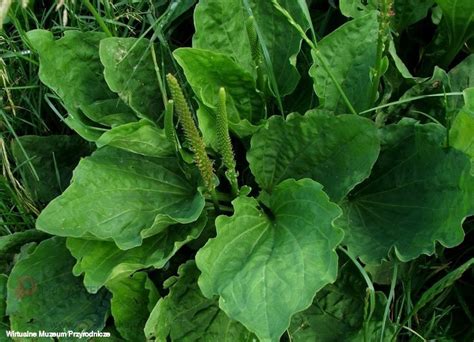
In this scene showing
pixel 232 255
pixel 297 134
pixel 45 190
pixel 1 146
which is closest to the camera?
pixel 232 255

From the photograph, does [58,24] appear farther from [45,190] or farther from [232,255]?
[232,255]

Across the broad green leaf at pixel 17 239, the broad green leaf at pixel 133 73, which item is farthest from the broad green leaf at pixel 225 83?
the broad green leaf at pixel 17 239

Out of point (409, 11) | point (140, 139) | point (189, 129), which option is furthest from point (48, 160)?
point (409, 11)

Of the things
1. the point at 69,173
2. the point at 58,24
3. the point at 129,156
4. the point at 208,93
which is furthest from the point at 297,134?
the point at 58,24

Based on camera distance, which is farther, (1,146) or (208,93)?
(1,146)

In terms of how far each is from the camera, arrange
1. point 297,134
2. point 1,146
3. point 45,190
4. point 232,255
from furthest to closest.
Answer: point 45,190
point 1,146
point 297,134
point 232,255

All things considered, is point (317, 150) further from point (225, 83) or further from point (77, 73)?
point (77, 73)

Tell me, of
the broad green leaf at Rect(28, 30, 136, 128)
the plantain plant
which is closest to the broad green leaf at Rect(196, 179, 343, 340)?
the plantain plant
